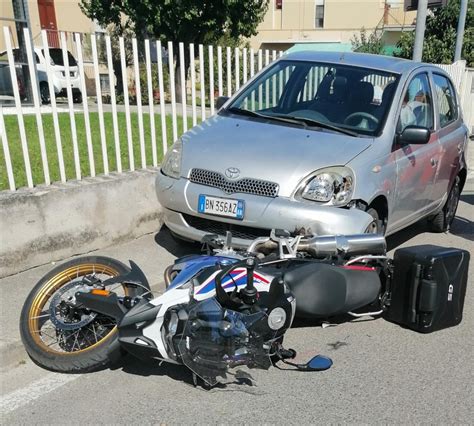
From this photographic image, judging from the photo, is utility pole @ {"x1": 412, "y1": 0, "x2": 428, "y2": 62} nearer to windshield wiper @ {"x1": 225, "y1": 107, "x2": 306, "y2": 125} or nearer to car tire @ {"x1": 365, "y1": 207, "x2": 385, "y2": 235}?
windshield wiper @ {"x1": 225, "y1": 107, "x2": 306, "y2": 125}

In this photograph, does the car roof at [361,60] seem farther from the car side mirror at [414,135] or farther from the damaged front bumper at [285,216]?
the damaged front bumper at [285,216]

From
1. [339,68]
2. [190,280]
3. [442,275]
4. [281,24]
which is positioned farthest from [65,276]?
[281,24]

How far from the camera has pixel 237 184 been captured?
4098 mm

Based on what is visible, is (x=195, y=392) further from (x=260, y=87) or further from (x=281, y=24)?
(x=281, y=24)

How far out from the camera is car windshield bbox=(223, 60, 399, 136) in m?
4.75

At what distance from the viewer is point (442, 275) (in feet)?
12.0

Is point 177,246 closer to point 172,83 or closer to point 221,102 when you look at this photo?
point 221,102

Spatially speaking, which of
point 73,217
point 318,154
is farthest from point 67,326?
point 318,154

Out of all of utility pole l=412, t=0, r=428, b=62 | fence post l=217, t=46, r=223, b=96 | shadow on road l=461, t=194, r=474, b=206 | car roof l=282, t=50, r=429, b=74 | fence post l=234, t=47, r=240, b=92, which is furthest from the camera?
utility pole l=412, t=0, r=428, b=62

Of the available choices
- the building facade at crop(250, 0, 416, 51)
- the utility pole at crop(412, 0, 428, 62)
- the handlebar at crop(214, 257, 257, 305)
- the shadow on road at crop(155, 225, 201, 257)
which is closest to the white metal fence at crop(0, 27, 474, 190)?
the shadow on road at crop(155, 225, 201, 257)

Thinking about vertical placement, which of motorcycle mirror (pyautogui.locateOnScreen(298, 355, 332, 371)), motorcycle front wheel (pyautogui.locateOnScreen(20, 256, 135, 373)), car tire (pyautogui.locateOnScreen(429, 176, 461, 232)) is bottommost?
car tire (pyautogui.locateOnScreen(429, 176, 461, 232))

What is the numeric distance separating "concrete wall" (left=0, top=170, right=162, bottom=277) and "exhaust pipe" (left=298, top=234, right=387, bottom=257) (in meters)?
2.46

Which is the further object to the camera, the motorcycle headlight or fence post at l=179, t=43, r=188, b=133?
fence post at l=179, t=43, r=188, b=133

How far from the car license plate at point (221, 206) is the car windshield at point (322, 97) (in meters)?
1.15
